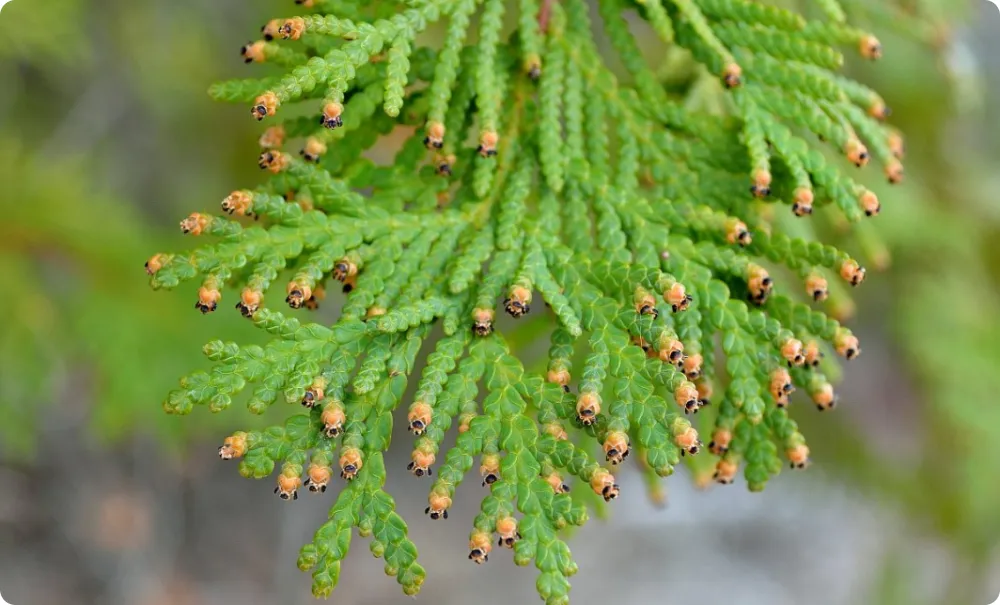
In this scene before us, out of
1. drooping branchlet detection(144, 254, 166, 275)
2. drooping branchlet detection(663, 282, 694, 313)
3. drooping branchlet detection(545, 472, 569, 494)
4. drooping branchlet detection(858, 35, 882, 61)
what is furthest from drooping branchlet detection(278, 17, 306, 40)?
drooping branchlet detection(858, 35, 882, 61)

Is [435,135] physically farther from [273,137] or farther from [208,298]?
[208,298]

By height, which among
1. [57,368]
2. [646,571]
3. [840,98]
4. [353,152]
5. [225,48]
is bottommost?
[646,571]

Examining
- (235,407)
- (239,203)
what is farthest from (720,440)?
(235,407)

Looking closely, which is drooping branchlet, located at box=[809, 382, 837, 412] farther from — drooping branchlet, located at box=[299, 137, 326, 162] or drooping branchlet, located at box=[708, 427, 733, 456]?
drooping branchlet, located at box=[299, 137, 326, 162]

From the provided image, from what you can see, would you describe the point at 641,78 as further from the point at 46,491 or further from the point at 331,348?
the point at 46,491

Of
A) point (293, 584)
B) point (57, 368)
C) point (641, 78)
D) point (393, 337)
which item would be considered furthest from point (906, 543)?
point (57, 368)

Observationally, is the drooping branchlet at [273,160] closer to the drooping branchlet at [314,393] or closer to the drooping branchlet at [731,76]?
the drooping branchlet at [314,393]
